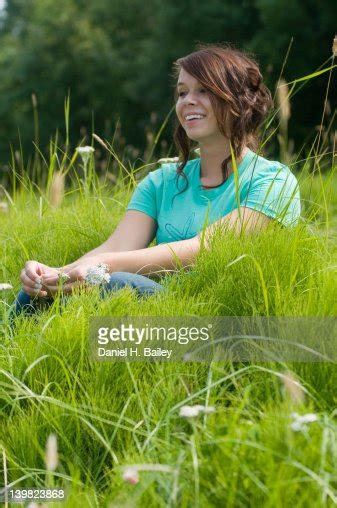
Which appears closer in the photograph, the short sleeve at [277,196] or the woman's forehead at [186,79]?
the short sleeve at [277,196]

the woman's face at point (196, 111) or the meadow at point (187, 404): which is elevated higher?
the woman's face at point (196, 111)

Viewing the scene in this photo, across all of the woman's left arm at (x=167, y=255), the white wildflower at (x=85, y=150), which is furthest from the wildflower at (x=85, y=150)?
the woman's left arm at (x=167, y=255)

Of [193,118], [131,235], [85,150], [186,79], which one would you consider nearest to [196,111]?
[193,118]

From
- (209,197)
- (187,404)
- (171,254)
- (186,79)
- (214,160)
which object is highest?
(186,79)

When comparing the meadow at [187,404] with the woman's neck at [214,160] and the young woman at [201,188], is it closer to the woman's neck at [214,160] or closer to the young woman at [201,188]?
the young woman at [201,188]

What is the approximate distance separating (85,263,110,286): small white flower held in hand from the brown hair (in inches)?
28.3

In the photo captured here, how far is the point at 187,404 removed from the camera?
2.17 m

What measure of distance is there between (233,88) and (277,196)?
1.56ft

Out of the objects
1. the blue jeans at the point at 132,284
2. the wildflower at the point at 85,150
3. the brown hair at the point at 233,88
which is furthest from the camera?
the wildflower at the point at 85,150

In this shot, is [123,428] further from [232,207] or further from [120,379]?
[232,207]

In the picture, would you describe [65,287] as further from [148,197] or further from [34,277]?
[148,197]

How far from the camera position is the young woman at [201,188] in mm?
2912

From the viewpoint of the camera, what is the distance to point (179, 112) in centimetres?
324

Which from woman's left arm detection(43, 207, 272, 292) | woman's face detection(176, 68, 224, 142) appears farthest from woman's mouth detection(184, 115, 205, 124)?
woman's left arm detection(43, 207, 272, 292)
